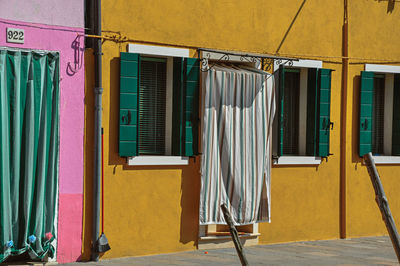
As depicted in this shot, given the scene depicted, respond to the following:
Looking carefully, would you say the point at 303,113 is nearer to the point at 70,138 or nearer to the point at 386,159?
the point at 386,159

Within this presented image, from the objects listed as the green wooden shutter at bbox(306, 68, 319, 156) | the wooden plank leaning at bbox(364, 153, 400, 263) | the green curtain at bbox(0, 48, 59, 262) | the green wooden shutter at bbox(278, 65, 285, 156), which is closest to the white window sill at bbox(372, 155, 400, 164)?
the green wooden shutter at bbox(306, 68, 319, 156)

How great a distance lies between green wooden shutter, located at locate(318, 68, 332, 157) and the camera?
14.3 metres

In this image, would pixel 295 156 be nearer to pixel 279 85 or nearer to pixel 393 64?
pixel 279 85

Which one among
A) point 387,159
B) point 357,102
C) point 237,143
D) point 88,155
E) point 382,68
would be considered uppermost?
point 382,68

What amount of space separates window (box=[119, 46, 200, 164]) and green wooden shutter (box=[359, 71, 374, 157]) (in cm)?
361

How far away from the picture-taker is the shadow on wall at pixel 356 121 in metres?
14.8

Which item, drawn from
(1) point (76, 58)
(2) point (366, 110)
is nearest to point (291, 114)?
(2) point (366, 110)

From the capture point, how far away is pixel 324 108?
47.1 feet

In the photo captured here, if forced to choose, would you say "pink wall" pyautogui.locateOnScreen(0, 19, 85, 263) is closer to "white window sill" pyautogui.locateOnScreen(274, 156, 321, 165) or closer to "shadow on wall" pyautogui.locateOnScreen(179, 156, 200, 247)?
"shadow on wall" pyautogui.locateOnScreen(179, 156, 200, 247)

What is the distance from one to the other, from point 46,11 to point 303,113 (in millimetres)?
5306

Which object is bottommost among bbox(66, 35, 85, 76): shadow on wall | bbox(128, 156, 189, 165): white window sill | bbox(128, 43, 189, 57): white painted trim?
bbox(128, 156, 189, 165): white window sill

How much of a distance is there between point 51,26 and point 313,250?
219 inches

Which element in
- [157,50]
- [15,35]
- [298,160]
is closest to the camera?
[15,35]

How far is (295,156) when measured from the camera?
14.2 meters
